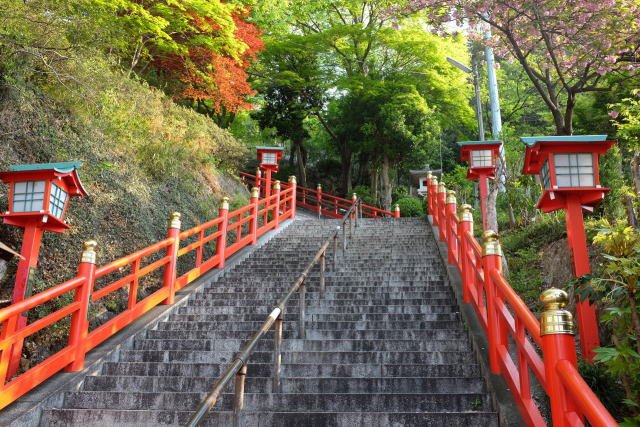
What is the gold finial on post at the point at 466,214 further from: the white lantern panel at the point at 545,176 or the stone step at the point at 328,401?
the stone step at the point at 328,401

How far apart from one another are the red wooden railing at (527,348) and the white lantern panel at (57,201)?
14.2ft

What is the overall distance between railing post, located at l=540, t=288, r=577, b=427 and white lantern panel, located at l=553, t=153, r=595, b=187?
294 cm

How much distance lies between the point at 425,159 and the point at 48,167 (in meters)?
17.9

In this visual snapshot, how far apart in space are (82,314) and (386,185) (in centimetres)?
1676

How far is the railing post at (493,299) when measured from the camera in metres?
4.04

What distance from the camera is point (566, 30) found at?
8664mm

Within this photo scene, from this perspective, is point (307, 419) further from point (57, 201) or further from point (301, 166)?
point (301, 166)

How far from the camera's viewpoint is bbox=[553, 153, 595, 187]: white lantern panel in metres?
Answer: 4.94

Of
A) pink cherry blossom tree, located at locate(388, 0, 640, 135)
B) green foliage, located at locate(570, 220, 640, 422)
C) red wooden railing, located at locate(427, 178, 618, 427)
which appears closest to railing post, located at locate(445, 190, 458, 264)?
red wooden railing, located at locate(427, 178, 618, 427)

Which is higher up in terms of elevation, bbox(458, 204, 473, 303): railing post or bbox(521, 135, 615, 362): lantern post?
bbox(521, 135, 615, 362): lantern post

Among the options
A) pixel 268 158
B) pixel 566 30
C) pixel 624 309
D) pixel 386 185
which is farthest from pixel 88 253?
pixel 386 185

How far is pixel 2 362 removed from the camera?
13.0 ft

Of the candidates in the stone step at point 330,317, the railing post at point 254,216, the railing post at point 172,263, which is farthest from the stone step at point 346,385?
the railing post at point 254,216

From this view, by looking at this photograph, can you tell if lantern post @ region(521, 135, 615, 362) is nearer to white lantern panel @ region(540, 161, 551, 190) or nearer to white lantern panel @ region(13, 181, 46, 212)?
white lantern panel @ region(540, 161, 551, 190)
